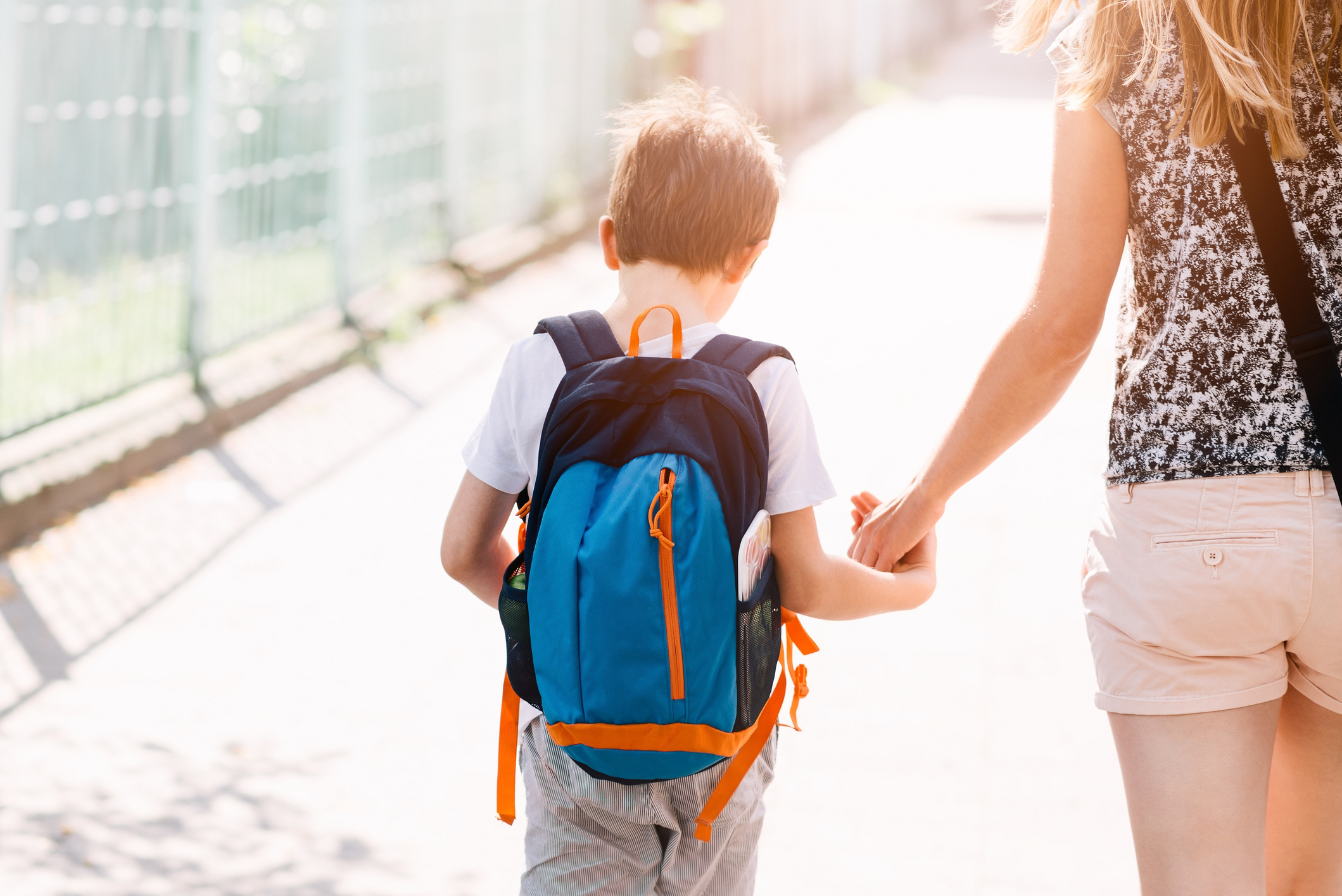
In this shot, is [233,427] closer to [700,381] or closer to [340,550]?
[340,550]

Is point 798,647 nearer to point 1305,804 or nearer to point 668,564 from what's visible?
point 668,564

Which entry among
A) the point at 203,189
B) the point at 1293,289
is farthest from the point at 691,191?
the point at 203,189

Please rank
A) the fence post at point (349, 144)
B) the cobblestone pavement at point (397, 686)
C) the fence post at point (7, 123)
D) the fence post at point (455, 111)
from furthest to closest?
the fence post at point (455, 111)
the fence post at point (349, 144)
the fence post at point (7, 123)
the cobblestone pavement at point (397, 686)

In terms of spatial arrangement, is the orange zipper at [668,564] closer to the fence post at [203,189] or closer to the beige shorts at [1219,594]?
the beige shorts at [1219,594]

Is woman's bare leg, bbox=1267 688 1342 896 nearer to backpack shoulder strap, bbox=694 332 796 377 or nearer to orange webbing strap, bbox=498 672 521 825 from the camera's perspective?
backpack shoulder strap, bbox=694 332 796 377

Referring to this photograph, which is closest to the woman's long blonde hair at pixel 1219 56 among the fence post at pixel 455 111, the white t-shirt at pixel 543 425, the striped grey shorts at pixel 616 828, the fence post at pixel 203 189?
the white t-shirt at pixel 543 425

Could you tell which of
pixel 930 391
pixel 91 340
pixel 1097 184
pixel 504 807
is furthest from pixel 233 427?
pixel 1097 184

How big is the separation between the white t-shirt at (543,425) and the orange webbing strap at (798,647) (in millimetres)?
258

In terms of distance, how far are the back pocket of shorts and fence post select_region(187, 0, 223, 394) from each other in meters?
5.83

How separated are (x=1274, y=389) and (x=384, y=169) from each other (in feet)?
26.6

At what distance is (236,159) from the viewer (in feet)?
24.3

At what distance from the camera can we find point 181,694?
4332 mm

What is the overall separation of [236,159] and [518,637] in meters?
5.98

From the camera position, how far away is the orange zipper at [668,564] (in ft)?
6.00
